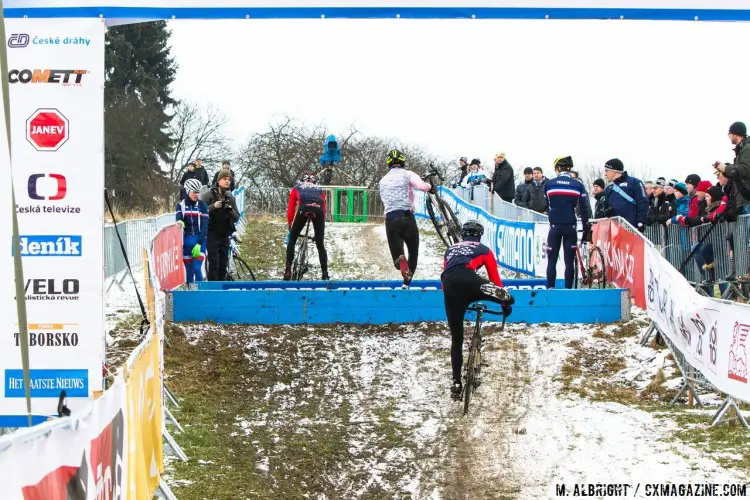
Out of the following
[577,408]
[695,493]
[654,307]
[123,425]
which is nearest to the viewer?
[123,425]

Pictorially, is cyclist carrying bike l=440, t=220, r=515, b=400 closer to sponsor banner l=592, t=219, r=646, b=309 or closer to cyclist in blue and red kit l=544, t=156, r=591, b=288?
sponsor banner l=592, t=219, r=646, b=309

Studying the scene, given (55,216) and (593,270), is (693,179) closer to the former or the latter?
(593,270)

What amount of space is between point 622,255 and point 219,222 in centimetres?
661

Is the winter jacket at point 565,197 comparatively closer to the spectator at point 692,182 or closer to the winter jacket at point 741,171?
the spectator at point 692,182

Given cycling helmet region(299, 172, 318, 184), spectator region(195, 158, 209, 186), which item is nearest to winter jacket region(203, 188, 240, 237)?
cycling helmet region(299, 172, 318, 184)

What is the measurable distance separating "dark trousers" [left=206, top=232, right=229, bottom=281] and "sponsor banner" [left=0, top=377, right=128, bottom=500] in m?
11.7

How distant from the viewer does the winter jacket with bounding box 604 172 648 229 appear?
15461 millimetres

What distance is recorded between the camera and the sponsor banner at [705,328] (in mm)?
8508

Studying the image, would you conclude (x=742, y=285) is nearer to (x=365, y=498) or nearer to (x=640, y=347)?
(x=640, y=347)

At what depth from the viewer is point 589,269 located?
15.9 metres

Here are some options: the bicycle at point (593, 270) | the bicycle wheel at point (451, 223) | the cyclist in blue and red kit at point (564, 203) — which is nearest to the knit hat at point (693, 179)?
the bicycle at point (593, 270)

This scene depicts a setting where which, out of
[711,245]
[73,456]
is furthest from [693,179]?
[73,456]

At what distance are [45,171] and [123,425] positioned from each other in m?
2.07

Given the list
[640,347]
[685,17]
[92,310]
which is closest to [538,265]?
[640,347]
